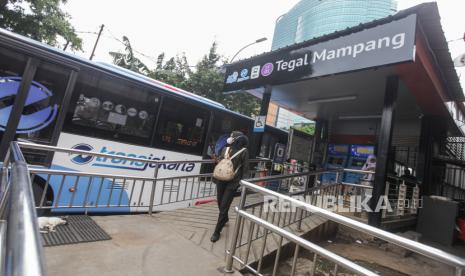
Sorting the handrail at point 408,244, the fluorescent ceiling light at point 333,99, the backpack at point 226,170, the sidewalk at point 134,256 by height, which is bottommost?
the sidewalk at point 134,256

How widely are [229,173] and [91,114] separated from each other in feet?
9.75

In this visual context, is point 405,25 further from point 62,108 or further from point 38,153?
point 38,153

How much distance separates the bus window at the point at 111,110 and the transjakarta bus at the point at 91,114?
0.05 feet

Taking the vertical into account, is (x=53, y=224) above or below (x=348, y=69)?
below

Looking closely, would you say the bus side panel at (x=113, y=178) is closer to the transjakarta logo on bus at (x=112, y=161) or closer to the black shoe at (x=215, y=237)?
the transjakarta logo on bus at (x=112, y=161)

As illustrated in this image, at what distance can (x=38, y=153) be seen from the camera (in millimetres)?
4598

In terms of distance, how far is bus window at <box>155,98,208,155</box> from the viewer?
618cm

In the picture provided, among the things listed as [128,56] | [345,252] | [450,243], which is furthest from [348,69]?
[128,56]

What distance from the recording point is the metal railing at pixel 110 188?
14.0ft

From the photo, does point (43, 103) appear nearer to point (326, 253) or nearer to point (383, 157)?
point (326, 253)

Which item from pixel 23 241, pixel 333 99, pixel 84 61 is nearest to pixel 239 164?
pixel 84 61

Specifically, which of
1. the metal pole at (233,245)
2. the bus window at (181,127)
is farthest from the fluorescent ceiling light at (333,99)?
the metal pole at (233,245)

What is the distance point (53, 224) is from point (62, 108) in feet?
6.65

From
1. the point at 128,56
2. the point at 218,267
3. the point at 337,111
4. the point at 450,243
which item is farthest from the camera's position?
the point at 128,56
